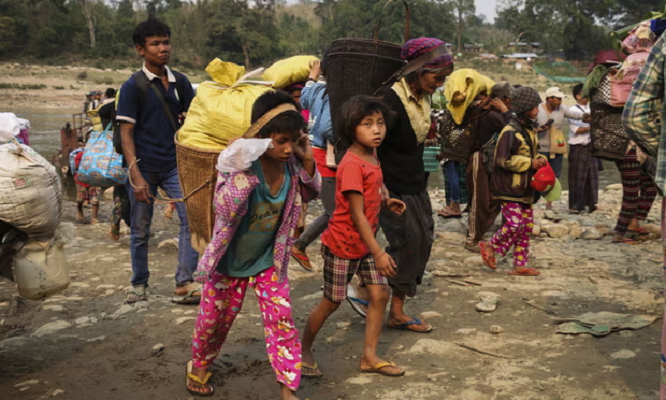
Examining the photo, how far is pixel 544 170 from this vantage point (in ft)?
18.7

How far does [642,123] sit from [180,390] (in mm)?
2621

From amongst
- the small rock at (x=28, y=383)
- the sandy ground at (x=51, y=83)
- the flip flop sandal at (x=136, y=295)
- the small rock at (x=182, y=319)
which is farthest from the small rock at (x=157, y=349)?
the sandy ground at (x=51, y=83)

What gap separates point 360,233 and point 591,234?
4669 millimetres

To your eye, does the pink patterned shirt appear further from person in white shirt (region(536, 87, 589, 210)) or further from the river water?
the river water

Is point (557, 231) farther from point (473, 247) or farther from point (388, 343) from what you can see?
point (388, 343)

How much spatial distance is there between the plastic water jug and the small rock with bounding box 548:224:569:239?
5.54 meters

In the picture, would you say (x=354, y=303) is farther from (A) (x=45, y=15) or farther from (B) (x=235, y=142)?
(A) (x=45, y=15)

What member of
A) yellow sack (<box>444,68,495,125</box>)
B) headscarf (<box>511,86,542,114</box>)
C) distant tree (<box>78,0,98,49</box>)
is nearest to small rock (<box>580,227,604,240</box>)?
yellow sack (<box>444,68,495,125</box>)

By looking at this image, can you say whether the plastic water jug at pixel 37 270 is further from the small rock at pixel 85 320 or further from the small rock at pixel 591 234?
the small rock at pixel 591 234

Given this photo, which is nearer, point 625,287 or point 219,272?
point 219,272

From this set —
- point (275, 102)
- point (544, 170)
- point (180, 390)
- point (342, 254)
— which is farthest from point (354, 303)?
point (544, 170)

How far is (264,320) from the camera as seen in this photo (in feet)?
10.9

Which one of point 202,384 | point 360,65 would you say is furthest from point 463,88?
point 202,384

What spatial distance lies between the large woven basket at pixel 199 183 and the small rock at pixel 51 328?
1394mm
